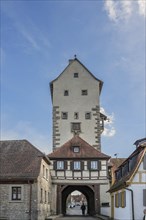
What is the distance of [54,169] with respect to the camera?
3881 centimetres

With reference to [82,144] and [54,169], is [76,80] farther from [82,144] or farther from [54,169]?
[54,169]

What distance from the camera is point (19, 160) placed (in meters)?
30.2

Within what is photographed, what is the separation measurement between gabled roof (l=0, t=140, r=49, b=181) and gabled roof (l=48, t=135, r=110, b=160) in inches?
280

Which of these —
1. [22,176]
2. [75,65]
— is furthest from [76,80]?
[22,176]

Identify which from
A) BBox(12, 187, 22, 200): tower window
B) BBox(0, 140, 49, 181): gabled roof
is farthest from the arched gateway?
BBox(12, 187, 22, 200): tower window

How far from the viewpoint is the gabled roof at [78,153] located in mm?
39156

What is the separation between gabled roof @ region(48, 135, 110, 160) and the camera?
128 ft

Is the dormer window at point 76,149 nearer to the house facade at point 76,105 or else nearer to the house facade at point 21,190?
the house facade at point 76,105

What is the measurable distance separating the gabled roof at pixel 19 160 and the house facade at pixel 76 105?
12.3 m

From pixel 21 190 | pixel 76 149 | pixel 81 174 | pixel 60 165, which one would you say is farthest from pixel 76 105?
pixel 21 190

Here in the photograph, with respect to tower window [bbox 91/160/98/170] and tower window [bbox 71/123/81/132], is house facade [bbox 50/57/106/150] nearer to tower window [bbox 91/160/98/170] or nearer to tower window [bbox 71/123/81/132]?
tower window [bbox 71/123/81/132]

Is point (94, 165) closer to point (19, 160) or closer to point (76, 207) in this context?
point (19, 160)

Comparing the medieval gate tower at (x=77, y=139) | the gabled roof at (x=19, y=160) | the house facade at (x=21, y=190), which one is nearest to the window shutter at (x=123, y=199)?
the house facade at (x=21, y=190)

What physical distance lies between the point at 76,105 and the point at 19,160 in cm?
1691
